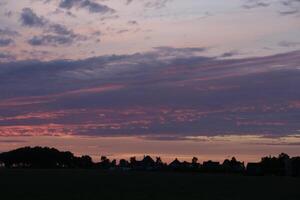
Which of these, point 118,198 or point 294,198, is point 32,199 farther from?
point 294,198

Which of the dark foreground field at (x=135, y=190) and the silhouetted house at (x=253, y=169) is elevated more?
the silhouetted house at (x=253, y=169)

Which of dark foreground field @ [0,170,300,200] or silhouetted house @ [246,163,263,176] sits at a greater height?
silhouetted house @ [246,163,263,176]

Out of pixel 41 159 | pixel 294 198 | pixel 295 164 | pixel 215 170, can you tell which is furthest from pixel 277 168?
pixel 294 198

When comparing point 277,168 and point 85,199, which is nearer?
point 85,199

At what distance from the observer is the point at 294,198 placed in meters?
40.1

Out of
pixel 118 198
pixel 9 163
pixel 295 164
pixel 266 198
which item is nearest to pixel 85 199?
pixel 118 198

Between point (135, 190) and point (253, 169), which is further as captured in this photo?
point (253, 169)

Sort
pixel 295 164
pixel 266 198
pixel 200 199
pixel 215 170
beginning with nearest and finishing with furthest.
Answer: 1. pixel 200 199
2. pixel 266 198
3. pixel 295 164
4. pixel 215 170

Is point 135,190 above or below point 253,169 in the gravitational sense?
below

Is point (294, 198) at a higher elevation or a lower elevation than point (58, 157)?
lower

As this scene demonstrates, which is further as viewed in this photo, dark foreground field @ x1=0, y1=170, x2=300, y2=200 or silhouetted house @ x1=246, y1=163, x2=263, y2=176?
silhouetted house @ x1=246, y1=163, x2=263, y2=176

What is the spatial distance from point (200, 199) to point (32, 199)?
8.87 m

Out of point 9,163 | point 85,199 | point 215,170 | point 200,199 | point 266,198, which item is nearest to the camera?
point 85,199

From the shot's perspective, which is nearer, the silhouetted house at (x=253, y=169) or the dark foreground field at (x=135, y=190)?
the dark foreground field at (x=135, y=190)
